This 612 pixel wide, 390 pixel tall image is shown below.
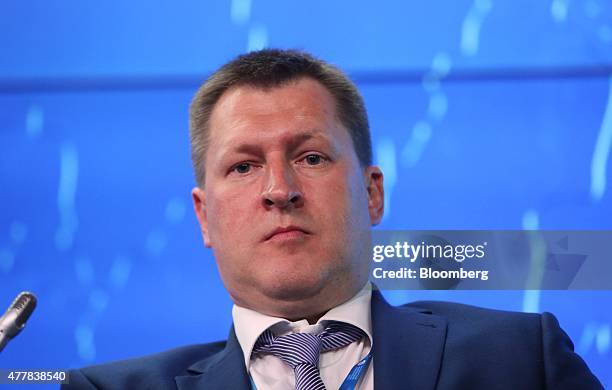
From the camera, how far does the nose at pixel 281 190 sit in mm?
1868

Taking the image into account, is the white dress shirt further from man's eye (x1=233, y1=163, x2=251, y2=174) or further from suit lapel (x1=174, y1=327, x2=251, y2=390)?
man's eye (x1=233, y1=163, x2=251, y2=174)

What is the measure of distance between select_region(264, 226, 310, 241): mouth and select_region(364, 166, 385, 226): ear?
264 mm

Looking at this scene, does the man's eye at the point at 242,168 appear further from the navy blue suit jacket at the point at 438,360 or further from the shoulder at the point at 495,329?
the shoulder at the point at 495,329

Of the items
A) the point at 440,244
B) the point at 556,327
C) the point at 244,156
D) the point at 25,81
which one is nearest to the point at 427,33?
the point at 440,244

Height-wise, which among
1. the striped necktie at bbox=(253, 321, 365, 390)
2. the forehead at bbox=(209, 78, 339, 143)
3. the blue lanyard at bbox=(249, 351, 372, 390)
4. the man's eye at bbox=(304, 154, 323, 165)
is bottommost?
the blue lanyard at bbox=(249, 351, 372, 390)

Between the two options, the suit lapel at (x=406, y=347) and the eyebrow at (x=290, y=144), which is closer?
the suit lapel at (x=406, y=347)

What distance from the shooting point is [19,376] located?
2.38 meters

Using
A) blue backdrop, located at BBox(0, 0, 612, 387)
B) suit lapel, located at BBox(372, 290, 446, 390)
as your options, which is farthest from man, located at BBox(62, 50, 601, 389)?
blue backdrop, located at BBox(0, 0, 612, 387)

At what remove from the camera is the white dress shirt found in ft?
6.23

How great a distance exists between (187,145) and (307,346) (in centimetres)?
77

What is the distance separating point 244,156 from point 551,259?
2.78 ft

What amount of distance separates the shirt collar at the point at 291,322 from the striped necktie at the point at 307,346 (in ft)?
0.04

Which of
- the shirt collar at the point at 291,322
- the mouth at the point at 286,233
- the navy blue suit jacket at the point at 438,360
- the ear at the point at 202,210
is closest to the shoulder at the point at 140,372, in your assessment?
the navy blue suit jacket at the point at 438,360

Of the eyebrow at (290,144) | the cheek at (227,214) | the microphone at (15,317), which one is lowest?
the microphone at (15,317)
